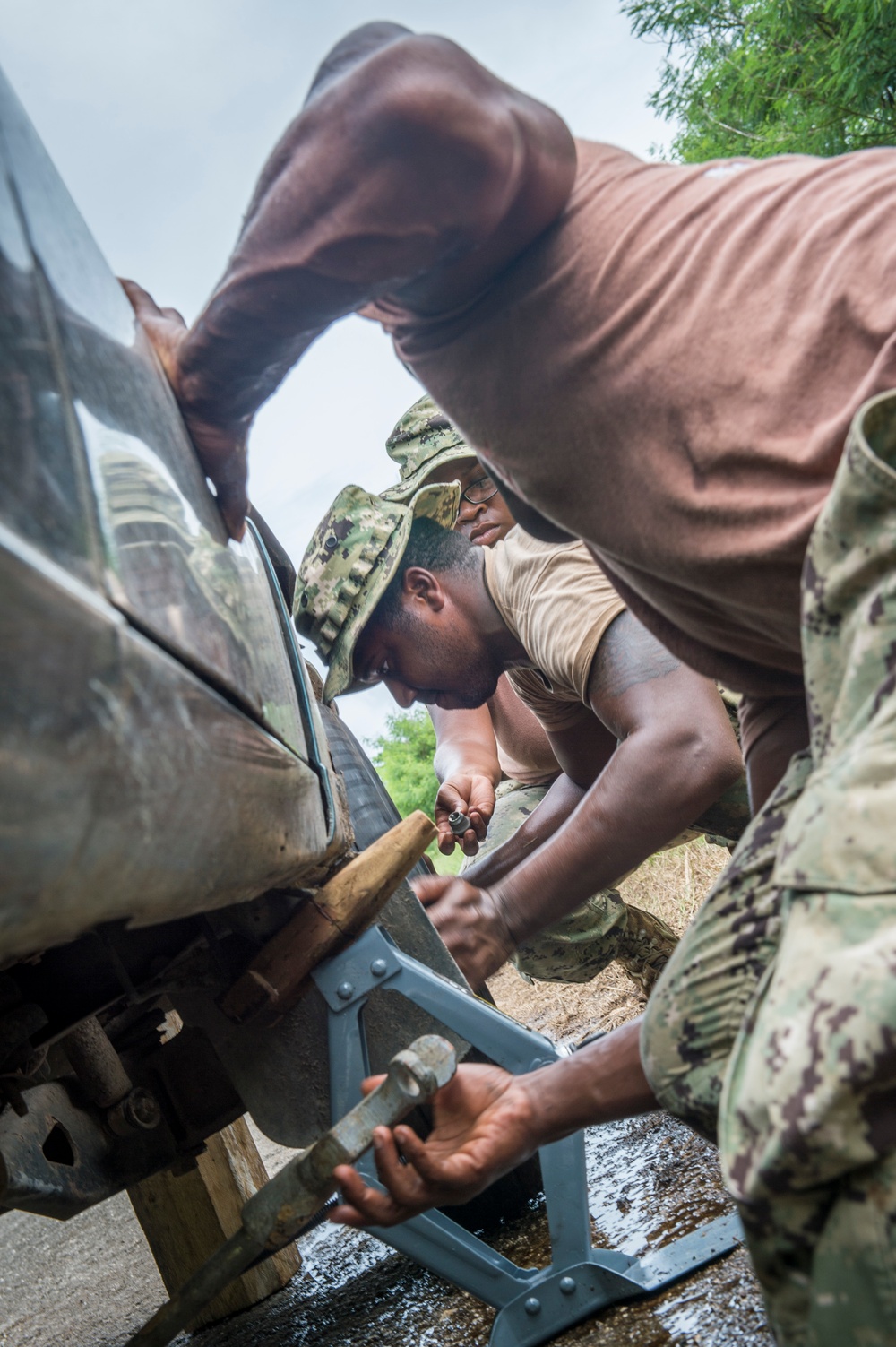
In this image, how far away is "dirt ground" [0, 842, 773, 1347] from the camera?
1.56 m

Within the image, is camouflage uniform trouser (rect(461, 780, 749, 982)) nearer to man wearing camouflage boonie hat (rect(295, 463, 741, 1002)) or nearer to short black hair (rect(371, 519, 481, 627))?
man wearing camouflage boonie hat (rect(295, 463, 741, 1002))

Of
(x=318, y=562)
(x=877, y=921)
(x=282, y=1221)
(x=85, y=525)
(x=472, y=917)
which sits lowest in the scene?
(x=472, y=917)

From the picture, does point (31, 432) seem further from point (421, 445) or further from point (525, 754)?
point (421, 445)

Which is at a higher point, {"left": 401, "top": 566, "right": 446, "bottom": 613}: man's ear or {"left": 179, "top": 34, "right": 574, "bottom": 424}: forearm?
{"left": 179, "top": 34, "right": 574, "bottom": 424}: forearm

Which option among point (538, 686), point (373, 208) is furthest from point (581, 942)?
point (373, 208)

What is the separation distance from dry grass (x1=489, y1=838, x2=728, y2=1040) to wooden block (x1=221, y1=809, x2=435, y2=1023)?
2.21 meters

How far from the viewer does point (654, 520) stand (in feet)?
3.69

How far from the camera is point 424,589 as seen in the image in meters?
2.73

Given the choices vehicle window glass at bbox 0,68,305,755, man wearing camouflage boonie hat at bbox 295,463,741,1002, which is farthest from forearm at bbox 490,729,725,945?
vehicle window glass at bbox 0,68,305,755

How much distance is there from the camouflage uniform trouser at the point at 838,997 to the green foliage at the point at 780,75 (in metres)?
4.59

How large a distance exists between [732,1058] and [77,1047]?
45.2 inches

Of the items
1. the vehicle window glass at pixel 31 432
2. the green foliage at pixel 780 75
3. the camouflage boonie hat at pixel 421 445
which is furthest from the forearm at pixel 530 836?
the green foliage at pixel 780 75

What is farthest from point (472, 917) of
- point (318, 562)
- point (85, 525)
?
point (85, 525)

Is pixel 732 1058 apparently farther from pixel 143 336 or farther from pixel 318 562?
pixel 318 562
